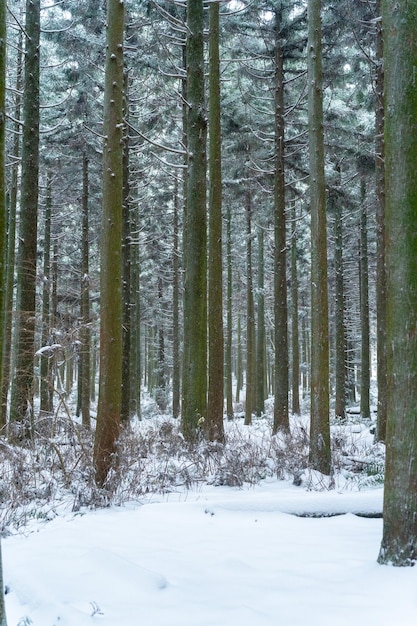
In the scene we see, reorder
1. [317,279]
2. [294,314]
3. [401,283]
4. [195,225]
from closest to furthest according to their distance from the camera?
[401,283], [317,279], [195,225], [294,314]

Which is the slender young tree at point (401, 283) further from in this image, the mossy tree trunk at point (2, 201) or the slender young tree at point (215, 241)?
the slender young tree at point (215, 241)

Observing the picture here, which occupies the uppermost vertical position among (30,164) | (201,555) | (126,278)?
(30,164)

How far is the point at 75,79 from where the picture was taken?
46.3 feet

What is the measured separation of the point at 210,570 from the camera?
371 cm

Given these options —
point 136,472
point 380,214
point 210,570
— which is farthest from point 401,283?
point 380,214

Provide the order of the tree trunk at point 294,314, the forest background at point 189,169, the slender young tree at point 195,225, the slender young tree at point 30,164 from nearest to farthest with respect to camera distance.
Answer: the forest background at point 189,169, the slender young tree at point 195,225, the slender young tree at point 30,164, the tree trunk at point 294,314

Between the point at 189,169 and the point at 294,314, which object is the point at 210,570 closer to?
the point at 189,169

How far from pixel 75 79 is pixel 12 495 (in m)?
12.1

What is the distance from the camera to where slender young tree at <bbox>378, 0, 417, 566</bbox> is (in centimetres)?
368

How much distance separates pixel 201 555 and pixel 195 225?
6611mm

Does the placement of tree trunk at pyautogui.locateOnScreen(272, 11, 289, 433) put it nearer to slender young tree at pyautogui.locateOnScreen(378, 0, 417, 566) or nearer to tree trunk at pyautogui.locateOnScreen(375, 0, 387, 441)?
tree trunk at pyautogui.locateOnScreen(375, 0, 387, 441)

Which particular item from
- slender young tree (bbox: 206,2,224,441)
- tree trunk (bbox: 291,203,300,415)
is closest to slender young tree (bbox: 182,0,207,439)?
slender young tree (bbox: 206,2,224,441)

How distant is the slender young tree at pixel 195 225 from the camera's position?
372 inches

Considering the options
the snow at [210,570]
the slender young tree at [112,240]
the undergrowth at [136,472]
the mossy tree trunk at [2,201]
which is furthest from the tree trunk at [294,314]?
the mossy tree trunk at [2,201]
